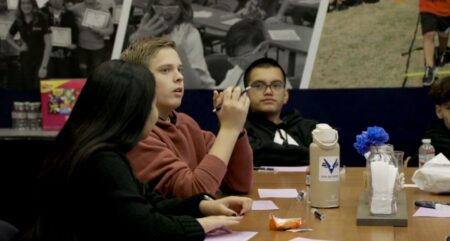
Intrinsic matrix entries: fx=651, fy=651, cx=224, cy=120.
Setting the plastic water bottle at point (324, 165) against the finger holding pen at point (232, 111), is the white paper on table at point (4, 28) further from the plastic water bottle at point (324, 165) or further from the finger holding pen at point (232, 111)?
the plastic water bottle at point (324, 165)

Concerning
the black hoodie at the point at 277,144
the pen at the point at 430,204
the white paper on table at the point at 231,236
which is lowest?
the black hoodie at the point at 277,144

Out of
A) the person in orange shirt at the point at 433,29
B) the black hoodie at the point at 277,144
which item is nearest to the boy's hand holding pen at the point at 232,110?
the black hoodie at the point at 277,144

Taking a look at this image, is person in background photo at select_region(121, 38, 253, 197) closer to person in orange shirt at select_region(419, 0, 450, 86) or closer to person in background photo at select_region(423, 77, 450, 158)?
person in background photo at select_region(423, 77, 450, 158)

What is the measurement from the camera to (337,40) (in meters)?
3.92

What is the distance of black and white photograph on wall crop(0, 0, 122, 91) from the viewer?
13.7 ft

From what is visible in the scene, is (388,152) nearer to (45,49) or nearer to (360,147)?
(360,147)

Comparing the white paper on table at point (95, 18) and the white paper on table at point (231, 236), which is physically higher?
the white paper on table at point (95, 18)

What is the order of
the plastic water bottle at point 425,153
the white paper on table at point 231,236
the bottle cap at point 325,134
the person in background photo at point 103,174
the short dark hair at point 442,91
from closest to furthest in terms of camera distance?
the person in background photo at point 103,174 < the white paper on table at point 231,236 < the bottle cap at point 325,134 < the plastic water bottle at point 425,153 < the short dark hair at point 442,91

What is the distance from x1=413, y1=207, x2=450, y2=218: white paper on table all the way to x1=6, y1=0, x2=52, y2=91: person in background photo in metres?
3.00

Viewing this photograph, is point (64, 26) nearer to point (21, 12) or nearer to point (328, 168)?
point (21, 12)

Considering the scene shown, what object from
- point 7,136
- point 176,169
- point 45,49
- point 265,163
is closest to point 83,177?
point 176,169

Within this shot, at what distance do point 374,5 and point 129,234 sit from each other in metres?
2.91

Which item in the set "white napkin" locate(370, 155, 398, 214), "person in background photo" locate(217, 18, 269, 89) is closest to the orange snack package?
"white napkin" locate(370, 155, 398, 214)

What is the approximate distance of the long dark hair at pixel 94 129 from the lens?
1310 millimetres
